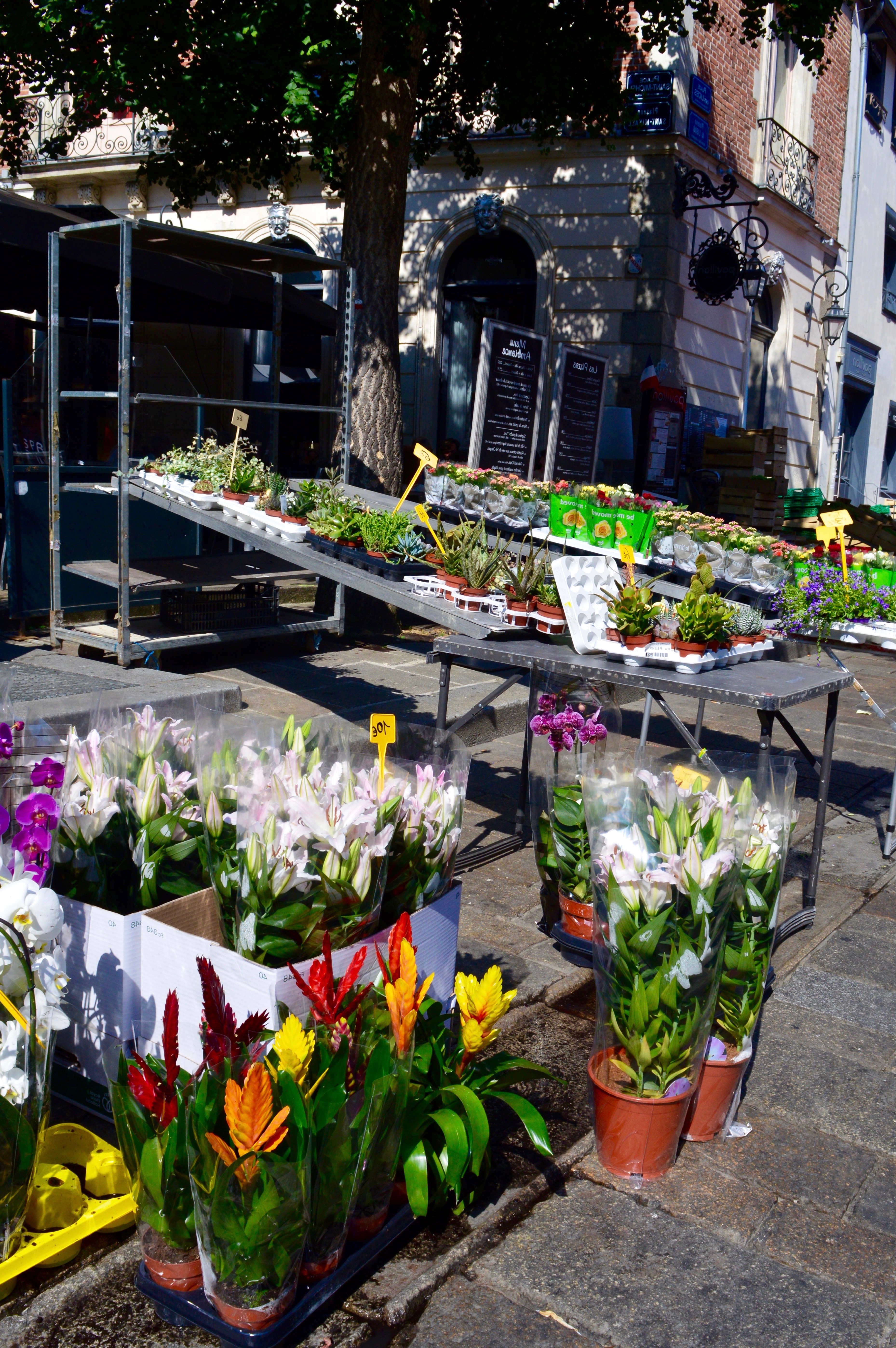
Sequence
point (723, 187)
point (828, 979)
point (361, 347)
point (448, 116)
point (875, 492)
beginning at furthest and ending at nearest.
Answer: point (875, 492) < point (723, 187) < point (448, 116) < point (361, 347) < point (828, 979)

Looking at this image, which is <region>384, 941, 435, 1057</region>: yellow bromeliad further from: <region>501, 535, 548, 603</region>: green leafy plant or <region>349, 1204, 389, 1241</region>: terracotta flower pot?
<region>501, 535, 548, 603</region>: green leafy plant

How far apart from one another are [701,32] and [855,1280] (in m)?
15.7

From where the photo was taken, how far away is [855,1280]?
240 centimetres

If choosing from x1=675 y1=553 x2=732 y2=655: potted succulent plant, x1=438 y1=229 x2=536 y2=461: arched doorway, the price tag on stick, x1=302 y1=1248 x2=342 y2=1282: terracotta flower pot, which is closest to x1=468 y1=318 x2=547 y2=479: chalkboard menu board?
the price tag on stick

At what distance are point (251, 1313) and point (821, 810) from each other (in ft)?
10.1

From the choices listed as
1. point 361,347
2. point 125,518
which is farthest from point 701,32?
point 125,518

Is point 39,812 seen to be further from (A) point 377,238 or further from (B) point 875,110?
(B) point 875,110

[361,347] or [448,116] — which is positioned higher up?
[448,116]

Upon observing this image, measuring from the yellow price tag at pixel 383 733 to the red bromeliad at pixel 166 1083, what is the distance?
81cm

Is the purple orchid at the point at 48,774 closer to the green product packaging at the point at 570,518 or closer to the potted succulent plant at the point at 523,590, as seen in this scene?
the potted succulent plant at the point at 523,590

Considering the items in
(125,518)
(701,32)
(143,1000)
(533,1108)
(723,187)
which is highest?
(701,32)

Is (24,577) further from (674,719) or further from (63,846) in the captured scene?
(63,846)

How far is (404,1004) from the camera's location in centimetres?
220

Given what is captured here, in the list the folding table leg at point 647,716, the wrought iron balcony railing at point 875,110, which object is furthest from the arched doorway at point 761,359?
the folding table leg at point 647,716
